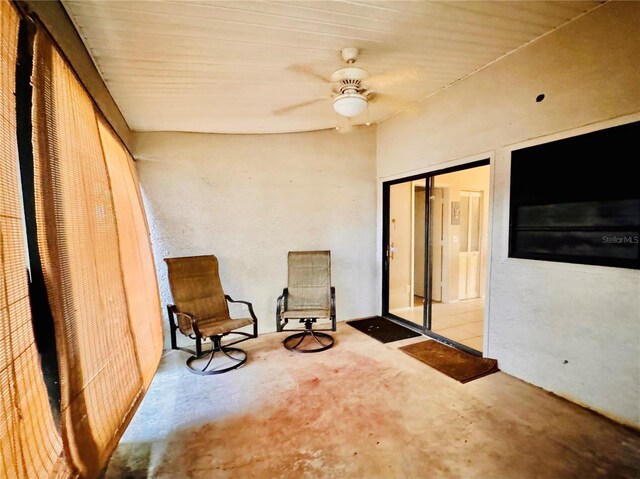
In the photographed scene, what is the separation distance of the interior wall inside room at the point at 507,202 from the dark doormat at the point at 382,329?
1.02 metres

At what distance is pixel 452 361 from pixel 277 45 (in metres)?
3.14

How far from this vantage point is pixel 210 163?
3.63 m

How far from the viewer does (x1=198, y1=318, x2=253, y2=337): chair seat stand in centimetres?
283

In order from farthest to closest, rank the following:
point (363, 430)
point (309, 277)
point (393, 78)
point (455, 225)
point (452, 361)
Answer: point (455, 225) < point (309, 277) < point (452, 361) < point (393, 78) < point (363, 430)

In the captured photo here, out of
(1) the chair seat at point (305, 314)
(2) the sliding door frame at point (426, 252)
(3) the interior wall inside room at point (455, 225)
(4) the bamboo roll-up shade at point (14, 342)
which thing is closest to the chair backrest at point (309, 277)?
(1) the chair seat at point (305, 314)

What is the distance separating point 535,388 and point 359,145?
3.33 m

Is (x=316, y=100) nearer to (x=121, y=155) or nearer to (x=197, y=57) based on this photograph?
(x=197, y=57)

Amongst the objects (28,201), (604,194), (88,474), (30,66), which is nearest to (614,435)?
(604,194)

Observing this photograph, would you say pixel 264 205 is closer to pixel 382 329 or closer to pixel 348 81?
pixel 348 81

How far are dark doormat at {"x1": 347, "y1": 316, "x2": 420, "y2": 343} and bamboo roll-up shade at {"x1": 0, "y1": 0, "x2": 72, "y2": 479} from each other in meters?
3.03

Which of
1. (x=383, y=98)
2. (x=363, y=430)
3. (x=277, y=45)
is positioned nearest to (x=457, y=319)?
(x=363, y=430)

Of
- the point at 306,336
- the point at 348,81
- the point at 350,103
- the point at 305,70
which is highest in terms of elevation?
the point at 305,70

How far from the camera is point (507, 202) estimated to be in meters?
2.62

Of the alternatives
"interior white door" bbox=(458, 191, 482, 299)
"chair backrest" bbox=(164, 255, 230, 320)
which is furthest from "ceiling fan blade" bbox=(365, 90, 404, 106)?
"chair backrest" bbox=(164, 255, 230, 320)
